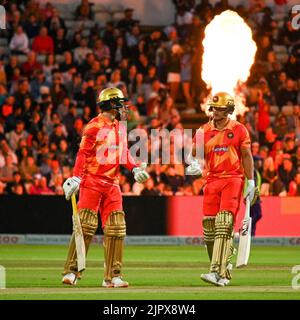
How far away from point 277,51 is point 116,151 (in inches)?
671

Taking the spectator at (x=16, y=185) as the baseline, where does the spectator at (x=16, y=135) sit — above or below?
above

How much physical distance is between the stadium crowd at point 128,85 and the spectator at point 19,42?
26mm

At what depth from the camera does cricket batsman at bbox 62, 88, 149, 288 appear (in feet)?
52.9

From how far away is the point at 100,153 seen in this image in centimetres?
1620

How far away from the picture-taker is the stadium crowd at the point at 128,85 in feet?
91.3

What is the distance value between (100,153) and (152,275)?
8.47 feet

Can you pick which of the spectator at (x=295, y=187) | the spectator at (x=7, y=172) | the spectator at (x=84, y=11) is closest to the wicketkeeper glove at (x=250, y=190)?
the spectator at (x=295, y=187)

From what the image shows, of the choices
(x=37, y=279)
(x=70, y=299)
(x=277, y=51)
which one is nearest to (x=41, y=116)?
(x=277, y=51)

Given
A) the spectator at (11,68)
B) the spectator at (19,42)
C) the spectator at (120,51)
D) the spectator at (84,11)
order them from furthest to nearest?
the spectator at (84,11) < the spectator at (120,51) < the spectator at (19,42) < the spectator at (11,68)

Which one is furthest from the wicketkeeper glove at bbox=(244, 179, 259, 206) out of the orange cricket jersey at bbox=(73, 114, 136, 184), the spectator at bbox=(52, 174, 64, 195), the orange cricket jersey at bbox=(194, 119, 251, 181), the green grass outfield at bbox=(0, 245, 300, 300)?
the spectator at bbox=(52, 174, 64, 195)

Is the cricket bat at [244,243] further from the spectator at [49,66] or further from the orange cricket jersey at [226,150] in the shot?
the spectator at [49,66]

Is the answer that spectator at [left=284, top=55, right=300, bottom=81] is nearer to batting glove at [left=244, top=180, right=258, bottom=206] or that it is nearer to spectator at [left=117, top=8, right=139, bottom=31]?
spectator at [left=117, top=8, right=139, bottom=31]

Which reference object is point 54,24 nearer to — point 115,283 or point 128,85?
point 128,85

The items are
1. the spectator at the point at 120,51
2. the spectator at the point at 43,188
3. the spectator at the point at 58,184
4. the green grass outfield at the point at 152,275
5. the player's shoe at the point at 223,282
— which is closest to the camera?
the green grass outfield at the point at 152,275
